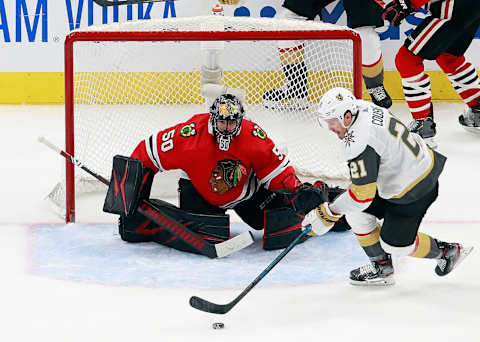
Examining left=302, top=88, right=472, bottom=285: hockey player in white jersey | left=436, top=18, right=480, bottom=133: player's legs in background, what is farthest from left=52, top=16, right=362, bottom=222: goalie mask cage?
left=436, top=18, right=480, bottom=133: player's legs in background

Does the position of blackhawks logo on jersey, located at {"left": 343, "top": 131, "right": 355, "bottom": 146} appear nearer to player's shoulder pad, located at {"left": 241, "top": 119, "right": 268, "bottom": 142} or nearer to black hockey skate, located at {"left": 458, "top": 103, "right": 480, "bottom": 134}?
player's shoulder pad, located at {"left": 241, "top": 119, "right": 268, "bottom": 142}

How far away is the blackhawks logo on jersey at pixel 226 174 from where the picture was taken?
4055mm

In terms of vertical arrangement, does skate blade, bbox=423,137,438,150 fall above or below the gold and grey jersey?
below

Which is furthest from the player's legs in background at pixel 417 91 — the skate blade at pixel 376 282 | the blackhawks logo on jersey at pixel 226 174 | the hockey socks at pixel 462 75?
the skate blade at pixel 376 282

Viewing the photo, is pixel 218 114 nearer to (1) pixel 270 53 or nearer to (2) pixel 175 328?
(2) pixel 175 328

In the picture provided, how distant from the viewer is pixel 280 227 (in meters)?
4.05

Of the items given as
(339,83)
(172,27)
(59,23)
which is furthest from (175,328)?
(59,23)

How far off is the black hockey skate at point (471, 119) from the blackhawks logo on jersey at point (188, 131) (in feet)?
8.04

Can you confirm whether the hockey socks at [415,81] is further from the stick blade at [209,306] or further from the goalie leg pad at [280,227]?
the stick blade at [209,306]

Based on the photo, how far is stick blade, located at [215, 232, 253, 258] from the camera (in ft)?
13.1

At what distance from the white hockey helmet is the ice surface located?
638 mm

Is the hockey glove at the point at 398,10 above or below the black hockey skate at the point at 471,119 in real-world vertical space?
above

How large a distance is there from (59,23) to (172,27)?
225 cm

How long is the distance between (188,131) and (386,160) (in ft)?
3.05
